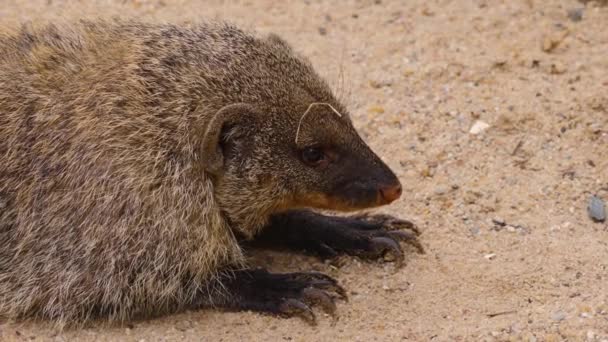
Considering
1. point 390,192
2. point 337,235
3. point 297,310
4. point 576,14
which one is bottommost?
point 297,310

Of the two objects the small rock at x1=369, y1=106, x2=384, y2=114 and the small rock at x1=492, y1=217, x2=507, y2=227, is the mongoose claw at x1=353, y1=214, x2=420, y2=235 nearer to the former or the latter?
the small rock at x1=492, y1=217, x2=507, y2=227

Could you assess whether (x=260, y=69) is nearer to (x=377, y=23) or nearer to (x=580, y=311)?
(x=580, y=311)

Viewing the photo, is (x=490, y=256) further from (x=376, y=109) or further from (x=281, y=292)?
(x=376, y=109)

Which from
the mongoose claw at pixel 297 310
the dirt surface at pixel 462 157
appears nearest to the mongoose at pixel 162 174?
the mongoose claw at pixel 297 310

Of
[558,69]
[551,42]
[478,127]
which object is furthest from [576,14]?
[478,127]

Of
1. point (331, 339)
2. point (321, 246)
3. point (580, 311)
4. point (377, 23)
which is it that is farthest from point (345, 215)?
point (377, 23)

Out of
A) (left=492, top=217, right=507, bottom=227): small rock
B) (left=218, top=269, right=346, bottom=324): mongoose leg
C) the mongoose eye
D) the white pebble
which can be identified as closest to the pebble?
(left=492, top=217, right=507, bottom=227): small rock

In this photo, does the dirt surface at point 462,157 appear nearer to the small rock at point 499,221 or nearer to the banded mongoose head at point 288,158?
the small rock at point 499,221
